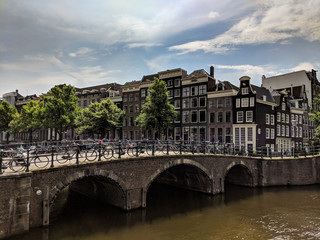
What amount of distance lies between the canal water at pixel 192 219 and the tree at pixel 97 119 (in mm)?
16476

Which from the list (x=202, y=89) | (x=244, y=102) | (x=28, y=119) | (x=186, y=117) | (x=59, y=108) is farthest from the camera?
(x=28, y=119)

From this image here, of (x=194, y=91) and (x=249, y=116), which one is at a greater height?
(x=194, y=91)

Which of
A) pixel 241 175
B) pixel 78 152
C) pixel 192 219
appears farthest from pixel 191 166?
pixel 78 152

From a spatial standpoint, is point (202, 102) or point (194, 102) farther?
point (194, 102)

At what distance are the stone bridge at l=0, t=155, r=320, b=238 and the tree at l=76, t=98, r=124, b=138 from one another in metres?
14.4

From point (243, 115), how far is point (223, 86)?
539 cm

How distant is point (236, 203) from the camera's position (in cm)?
1925

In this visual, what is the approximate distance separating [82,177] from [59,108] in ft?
77.4

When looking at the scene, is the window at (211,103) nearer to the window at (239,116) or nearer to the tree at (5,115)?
the window at (239,116)

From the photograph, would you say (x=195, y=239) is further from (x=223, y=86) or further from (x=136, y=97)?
(x=136, y=97)

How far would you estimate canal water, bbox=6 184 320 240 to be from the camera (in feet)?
42.0

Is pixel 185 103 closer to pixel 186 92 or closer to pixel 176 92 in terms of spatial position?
pixel 186 92

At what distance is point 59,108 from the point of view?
1345 inches

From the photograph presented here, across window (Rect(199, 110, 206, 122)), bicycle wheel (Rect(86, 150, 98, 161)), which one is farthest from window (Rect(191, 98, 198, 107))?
bicycle wheel (Rect(86, 150, 98, 161))
